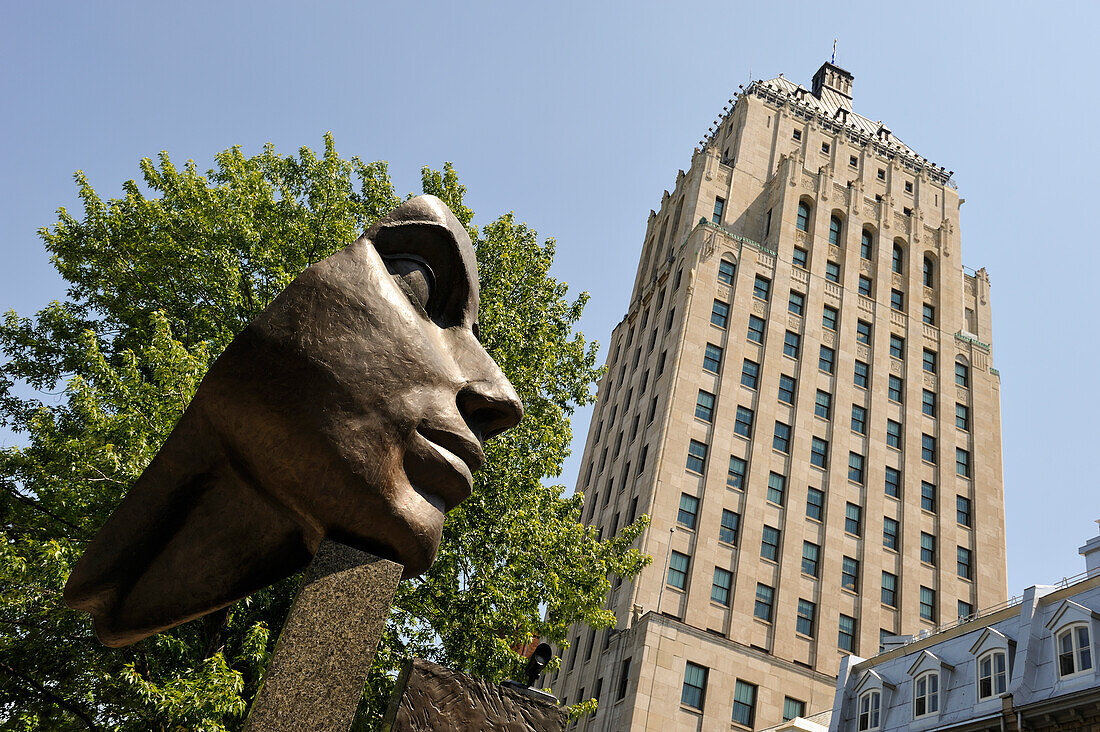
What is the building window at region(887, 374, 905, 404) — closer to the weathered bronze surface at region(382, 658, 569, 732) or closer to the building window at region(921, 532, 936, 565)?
the building window at region(921, 532, 936, 565)

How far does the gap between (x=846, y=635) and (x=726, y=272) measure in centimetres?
2275

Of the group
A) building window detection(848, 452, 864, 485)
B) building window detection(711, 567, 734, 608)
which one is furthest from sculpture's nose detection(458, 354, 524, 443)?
building window detection(848, 452, 864, 485)

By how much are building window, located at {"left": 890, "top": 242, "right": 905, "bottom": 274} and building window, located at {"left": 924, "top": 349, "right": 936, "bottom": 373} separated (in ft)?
21.6

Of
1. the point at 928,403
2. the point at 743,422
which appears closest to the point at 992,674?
the point at 743,422

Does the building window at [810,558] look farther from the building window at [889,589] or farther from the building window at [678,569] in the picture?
the building window at [678,569]

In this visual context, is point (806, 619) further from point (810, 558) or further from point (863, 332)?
point (863, 332)

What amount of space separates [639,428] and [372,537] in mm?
45403

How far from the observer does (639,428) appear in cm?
5003

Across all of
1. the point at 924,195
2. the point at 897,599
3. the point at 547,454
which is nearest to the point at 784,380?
the point at 897,599

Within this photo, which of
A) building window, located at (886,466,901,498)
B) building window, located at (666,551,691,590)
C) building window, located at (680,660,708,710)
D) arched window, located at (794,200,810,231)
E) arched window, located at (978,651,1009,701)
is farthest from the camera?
arched window, located at (794,200,810,231)

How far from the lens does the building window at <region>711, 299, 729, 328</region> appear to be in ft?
168

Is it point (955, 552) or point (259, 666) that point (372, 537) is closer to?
point (259, 666)

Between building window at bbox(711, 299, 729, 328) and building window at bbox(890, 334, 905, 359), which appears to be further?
building window at bbox(890, 334, 905, 359)

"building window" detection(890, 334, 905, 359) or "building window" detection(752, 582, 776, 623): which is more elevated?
"building window" detection(890, 334, 905, 359)
